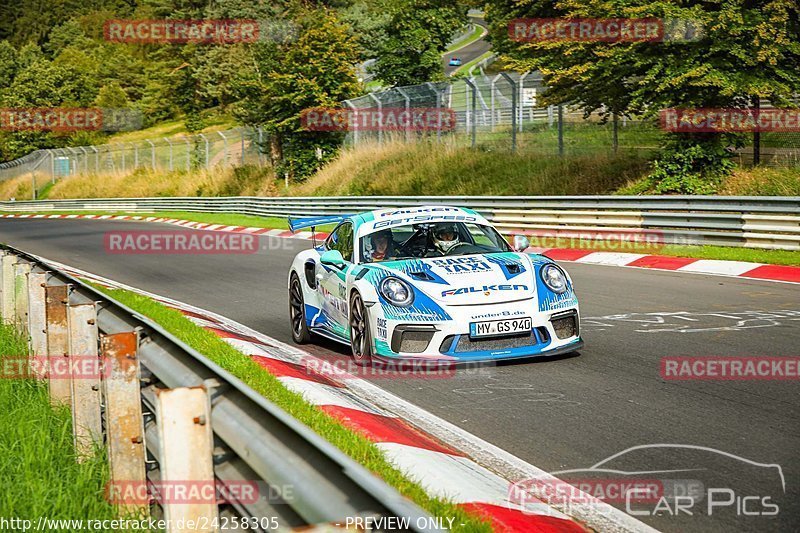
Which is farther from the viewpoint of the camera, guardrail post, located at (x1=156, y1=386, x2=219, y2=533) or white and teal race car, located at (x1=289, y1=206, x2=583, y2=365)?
white and teal race car, located at (x1=289, y1=206, x2=583, y2=365)

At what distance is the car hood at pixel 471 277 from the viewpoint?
25.9 ft

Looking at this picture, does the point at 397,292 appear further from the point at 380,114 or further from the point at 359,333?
the point at 380,114

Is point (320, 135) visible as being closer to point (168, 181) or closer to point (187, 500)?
point (168, 181)

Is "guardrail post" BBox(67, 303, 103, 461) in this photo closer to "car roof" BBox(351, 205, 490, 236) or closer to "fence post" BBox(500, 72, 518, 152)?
"car roof" BBox(351, 205, 490, 236)

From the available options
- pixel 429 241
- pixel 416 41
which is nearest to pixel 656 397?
pixel 429 241

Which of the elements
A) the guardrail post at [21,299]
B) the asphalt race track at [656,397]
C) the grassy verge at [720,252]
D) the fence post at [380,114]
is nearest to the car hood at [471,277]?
the asphalt race track at [656,397]

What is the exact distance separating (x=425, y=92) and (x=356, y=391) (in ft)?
76.1

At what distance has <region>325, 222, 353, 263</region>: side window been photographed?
9.21 m

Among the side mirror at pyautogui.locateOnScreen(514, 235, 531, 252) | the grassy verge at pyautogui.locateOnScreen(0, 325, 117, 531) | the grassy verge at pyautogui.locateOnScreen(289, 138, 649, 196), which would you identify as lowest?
the grassy verge at pyautogui.locateOnScreen(0, 325, 117, 531)

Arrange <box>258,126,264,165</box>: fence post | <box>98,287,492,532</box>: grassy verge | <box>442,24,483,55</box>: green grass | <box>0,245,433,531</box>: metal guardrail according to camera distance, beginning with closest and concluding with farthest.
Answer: <box>0,245,433,531</box>: metal guardrail < <box>98,287,492,532</box>: grassy verge < <box>258,126,264,165</box>: fence post < <box>442,24,483,55</box>: green grass

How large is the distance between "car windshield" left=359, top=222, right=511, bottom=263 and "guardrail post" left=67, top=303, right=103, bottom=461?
3.99 m

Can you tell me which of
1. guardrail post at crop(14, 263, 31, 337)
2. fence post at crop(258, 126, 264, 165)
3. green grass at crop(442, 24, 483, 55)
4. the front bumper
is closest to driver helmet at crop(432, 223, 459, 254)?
the front bumper

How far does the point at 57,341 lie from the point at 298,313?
4455 millimetres

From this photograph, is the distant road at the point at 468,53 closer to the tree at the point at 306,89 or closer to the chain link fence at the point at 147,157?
the chain link fence at the point at 147,157
